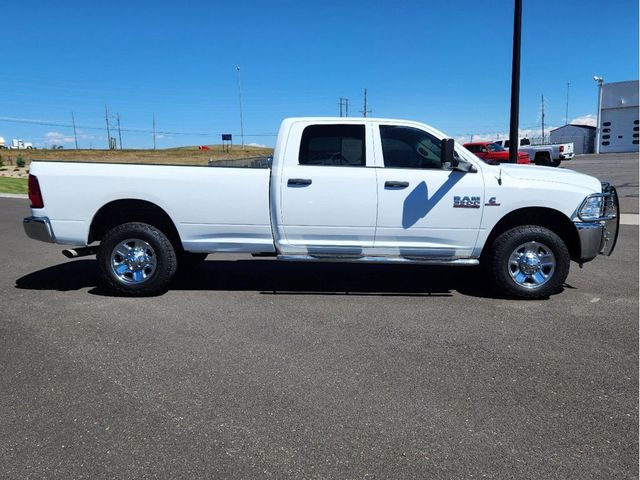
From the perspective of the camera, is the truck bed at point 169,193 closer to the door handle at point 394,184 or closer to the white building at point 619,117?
the door handle at point 394,184

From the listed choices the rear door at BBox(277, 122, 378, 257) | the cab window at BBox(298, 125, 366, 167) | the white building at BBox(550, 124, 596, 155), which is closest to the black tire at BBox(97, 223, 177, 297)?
the rear door at BBox(277, 122, 378, 257)

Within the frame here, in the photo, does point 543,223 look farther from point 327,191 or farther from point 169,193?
point 169,193

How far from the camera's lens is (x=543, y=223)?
6074 mm

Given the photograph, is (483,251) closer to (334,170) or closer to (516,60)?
(334,170)

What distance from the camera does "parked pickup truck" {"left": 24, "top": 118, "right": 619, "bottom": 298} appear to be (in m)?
5.78

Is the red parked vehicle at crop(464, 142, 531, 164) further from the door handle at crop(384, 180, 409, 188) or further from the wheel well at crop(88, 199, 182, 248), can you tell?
the wheel well at crop(88, 199, 182, 248)

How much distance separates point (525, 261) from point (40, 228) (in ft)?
18.0

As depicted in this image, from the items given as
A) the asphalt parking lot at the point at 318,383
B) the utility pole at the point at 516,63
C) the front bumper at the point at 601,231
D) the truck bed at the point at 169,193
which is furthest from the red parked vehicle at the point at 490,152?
the truck bed at the point at 169,193

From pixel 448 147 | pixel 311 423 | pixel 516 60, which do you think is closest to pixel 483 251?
pixel 448 147

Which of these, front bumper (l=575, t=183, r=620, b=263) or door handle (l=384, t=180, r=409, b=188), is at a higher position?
door handle (l=384, t=180, r=409, b=188)

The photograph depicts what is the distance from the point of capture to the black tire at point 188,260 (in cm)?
689

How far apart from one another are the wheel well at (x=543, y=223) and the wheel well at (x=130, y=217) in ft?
12.2

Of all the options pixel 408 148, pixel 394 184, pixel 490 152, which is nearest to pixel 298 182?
pixel 394 184

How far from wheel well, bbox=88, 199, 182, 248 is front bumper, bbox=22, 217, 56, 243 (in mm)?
427
